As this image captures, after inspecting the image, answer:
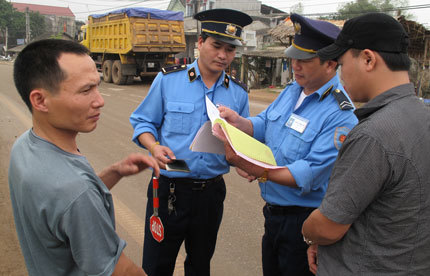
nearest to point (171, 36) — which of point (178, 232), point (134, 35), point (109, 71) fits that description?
point (134, 35)

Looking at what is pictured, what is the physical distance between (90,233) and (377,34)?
4.11 ft

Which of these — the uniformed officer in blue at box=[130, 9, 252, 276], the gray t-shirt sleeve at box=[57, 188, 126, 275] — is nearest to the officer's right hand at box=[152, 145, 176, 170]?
the uniformed officer in blue at box=[130, 9, 252, 276]

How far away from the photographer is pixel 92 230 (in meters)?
1.15

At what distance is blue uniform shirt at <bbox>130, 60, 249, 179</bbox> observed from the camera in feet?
7.48

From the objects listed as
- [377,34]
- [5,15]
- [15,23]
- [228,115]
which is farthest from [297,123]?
[15,23]

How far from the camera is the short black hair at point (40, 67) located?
122cm

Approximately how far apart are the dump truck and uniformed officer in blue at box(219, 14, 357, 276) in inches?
520

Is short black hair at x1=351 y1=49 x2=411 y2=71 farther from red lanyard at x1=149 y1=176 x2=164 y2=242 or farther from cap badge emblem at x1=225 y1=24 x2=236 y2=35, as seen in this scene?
red lanyard at x1=149 y1=176 x2=164 y2=242

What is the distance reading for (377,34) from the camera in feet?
4.09

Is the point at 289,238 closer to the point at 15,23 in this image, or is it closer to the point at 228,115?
the point at 228,115

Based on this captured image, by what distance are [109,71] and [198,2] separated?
65.0ft

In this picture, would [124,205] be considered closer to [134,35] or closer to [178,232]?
[178,232]

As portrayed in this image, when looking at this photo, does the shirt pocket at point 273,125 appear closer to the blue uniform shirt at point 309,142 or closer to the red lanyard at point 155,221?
the blue uniform shirt at point 309,142

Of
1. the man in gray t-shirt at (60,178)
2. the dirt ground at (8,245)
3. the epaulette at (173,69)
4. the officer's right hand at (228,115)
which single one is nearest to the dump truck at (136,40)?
the dirt ground at (8,245)
